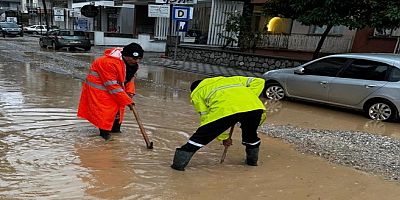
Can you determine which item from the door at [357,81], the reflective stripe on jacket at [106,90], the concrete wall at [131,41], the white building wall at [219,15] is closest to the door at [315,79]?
the door at [357,81]

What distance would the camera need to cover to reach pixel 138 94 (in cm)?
929

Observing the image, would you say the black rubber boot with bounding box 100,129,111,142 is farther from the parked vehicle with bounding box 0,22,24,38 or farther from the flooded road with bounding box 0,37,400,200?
the parked vehicle with bounding box 0,22,24,38

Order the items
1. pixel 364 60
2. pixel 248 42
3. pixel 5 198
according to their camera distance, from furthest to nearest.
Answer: pixel 248 42, pixel 364 60, pixel 5 198

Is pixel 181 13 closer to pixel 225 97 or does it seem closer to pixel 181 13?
pixel 181 13

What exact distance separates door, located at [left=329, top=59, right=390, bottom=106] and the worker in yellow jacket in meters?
4.65

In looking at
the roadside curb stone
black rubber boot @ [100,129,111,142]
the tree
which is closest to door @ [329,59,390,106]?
the roadside curb stone

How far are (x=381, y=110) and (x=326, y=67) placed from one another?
1625 millimetres

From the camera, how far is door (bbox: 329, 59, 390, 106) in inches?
310

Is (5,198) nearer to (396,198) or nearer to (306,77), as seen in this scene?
(396,198)

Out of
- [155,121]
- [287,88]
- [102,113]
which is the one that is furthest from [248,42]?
[102,113]

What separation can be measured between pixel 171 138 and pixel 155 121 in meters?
1.05

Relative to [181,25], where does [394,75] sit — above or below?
below

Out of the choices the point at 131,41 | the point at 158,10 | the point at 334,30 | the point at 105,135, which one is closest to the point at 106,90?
the point at 105,135

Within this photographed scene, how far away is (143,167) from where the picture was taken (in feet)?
14.3
